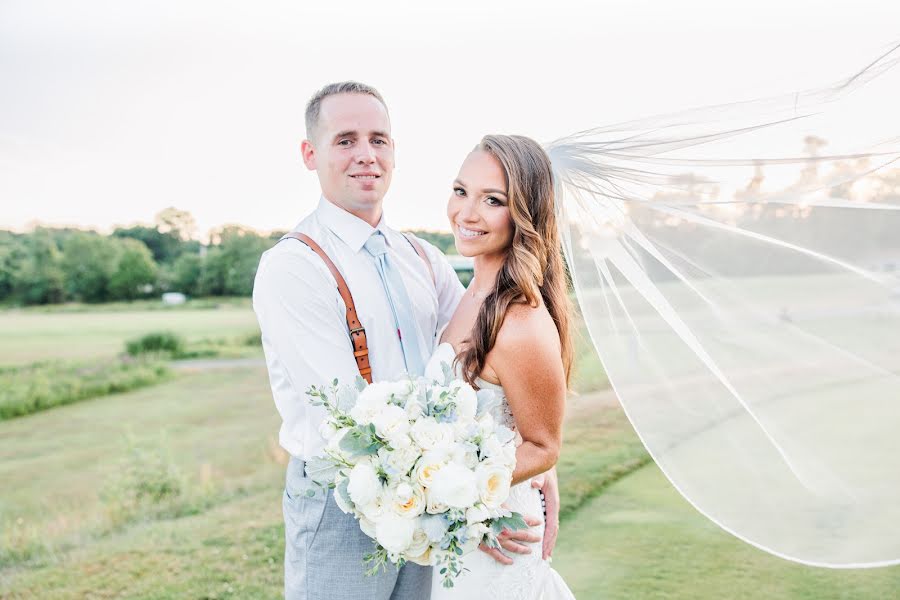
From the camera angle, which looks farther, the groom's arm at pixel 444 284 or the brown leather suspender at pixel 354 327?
the groom's arm at pixel 444 284

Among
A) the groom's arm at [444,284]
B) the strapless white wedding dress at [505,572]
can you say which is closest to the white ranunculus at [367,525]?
the strapless white wedding dress at [505,572]

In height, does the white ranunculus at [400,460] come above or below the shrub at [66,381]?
above

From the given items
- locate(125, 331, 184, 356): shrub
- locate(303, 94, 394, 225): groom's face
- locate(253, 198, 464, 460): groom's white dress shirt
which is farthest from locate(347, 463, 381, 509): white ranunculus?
locate(125, 331, 184, 356): shrub

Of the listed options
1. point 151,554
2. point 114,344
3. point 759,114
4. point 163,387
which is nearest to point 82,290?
point 114,344

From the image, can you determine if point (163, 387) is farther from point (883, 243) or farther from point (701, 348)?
point (883, 243)

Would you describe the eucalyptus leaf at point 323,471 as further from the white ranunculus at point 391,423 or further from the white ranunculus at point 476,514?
the white ranunculus at point 476,514

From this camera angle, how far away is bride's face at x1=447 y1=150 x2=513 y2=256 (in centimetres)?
224

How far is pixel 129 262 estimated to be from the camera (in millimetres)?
8656

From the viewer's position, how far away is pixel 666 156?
2.57m

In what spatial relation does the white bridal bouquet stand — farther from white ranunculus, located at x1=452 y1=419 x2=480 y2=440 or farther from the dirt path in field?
the dirt path in field

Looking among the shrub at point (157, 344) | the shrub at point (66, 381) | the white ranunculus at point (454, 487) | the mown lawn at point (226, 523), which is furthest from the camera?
the shrub at point (157, 344)

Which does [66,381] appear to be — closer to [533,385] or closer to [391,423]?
[533,385]

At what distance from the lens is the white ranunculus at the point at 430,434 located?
5.10ft

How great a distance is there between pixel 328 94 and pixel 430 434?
145 centimetres
